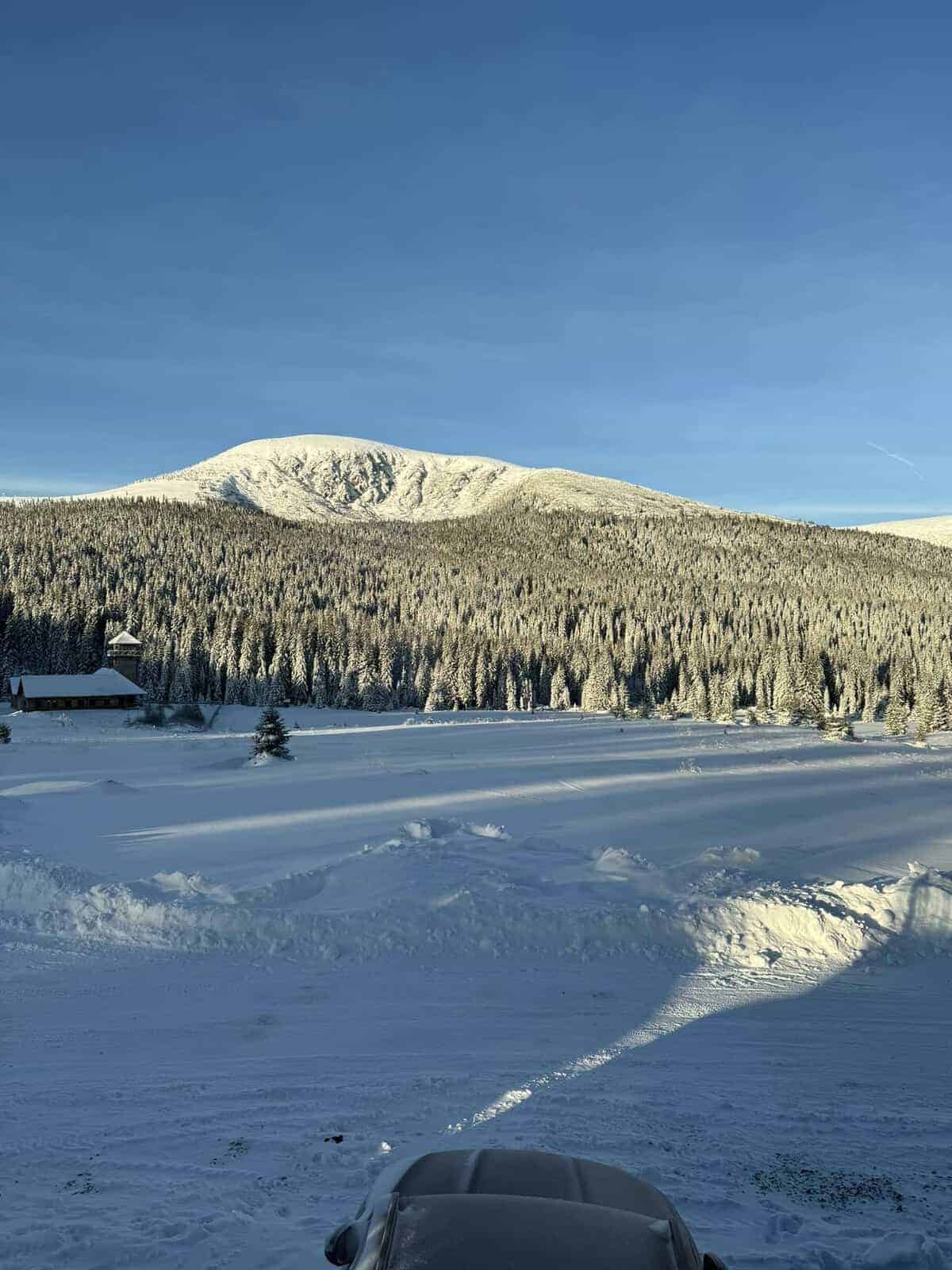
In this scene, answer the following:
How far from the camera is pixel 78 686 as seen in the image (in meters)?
66.5

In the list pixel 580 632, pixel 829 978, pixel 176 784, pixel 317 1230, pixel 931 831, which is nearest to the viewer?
pixel 317 1230

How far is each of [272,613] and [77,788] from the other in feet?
313

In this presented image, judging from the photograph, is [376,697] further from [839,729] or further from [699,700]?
[839,729]

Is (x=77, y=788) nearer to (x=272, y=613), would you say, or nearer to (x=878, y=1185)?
(x=878, y=1185)

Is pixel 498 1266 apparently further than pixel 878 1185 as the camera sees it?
No

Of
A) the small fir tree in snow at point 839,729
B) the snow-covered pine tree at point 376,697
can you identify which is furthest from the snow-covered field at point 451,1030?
the snow-covered pine tree at point 376,697

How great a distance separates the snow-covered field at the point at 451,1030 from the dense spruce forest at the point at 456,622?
72.7m

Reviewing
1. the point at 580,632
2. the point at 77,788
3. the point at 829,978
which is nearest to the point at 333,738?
the point at 77,788

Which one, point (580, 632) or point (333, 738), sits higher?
point (580, 632)

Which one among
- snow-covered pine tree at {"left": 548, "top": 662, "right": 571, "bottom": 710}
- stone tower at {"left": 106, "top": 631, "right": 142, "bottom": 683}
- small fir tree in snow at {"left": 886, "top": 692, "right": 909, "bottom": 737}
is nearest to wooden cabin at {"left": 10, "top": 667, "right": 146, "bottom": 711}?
stone tower at {"left": 106, "top": 631, "right": 142, "bottom": 683}

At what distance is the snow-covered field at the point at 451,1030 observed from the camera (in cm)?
530

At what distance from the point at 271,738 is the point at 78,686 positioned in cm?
3814

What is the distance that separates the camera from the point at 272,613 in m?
119

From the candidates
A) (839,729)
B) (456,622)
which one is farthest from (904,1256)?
(456,622)
